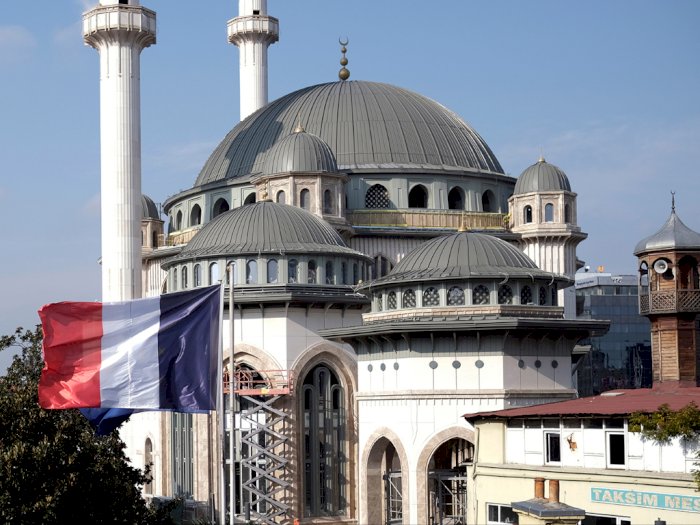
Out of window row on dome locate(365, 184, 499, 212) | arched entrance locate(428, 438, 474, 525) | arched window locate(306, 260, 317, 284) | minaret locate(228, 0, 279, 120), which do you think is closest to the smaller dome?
window row on dome locate(365, 184, 499, 212)

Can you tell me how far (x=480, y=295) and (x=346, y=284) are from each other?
33.8ft

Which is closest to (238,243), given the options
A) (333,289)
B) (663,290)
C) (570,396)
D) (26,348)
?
(333,289)

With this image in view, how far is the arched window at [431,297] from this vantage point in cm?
5809

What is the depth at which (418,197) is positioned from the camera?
78.4m

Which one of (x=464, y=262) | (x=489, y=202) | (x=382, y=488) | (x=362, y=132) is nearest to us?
(x=464, y=262)

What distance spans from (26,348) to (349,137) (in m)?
27.7

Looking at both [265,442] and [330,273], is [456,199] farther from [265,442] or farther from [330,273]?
[265,442]

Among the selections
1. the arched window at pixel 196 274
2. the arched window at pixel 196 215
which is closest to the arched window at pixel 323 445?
the arched window at pixel 196 274

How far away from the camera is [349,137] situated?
80.0m

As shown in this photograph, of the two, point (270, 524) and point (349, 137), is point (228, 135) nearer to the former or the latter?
point (349, 137)

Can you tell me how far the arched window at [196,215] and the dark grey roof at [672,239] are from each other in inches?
1309

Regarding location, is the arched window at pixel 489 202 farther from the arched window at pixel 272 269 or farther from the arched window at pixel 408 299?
the arched window at pixel 408 299

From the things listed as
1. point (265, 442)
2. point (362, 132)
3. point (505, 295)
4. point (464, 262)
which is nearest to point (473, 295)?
point (505, 295)

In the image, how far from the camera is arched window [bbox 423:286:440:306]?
58.1m
